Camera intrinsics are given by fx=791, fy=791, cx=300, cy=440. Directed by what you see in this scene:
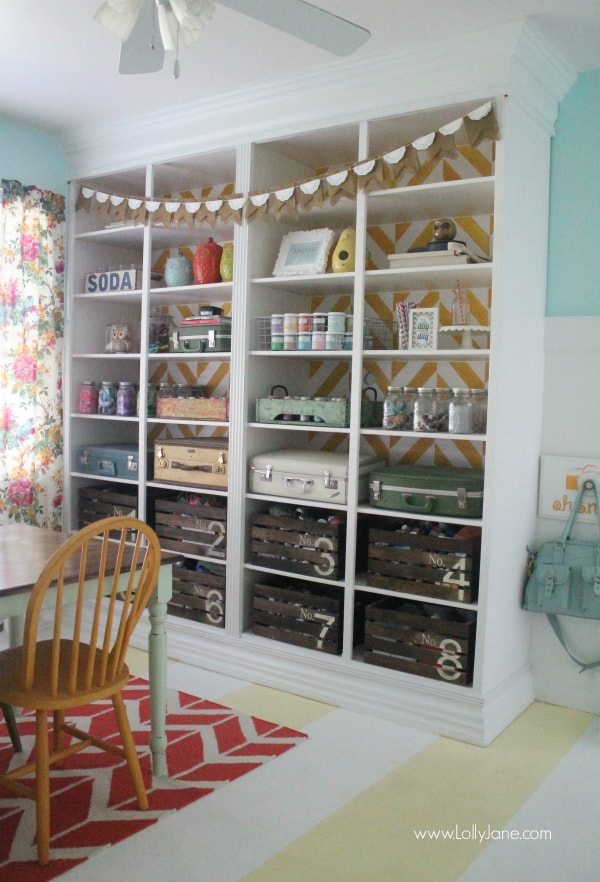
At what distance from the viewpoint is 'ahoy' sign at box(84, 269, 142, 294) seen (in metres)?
3.92

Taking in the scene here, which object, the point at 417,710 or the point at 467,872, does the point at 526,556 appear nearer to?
the point at 417,710

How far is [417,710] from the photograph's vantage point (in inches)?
116

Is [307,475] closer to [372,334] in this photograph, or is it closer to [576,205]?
[372,334]

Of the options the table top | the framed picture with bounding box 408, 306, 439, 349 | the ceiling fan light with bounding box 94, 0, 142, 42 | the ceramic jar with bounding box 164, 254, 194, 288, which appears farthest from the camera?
the ceramic jar with bounding box 164, 254, 194, 288

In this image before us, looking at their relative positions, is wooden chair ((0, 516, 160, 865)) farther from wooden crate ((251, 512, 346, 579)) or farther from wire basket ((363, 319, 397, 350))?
wire basket ((363, 319, 397, 350))

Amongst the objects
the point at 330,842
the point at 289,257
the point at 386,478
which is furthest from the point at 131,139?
the point at 330,842

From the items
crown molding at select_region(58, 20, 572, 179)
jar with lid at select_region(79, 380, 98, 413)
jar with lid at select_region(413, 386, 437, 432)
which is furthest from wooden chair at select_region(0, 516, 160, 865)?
crown molding at select_region(58, 20, 572, 179)

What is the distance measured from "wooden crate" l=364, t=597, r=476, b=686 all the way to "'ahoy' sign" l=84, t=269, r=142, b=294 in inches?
77.8

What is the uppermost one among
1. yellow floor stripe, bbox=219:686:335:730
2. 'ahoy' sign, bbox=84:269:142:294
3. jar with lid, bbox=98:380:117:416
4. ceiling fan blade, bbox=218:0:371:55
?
ceiling fan blade, bbox=218:0:371:55

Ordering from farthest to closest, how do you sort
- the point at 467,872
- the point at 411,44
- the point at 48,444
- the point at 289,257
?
the point at 48,444 → the point at 289,257 → the point at 411,44 → the point at 467,872

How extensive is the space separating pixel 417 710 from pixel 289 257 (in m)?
1.91

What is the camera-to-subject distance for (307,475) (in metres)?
3.27

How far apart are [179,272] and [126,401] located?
717mm

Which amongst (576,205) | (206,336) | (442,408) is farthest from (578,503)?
(206,336)
